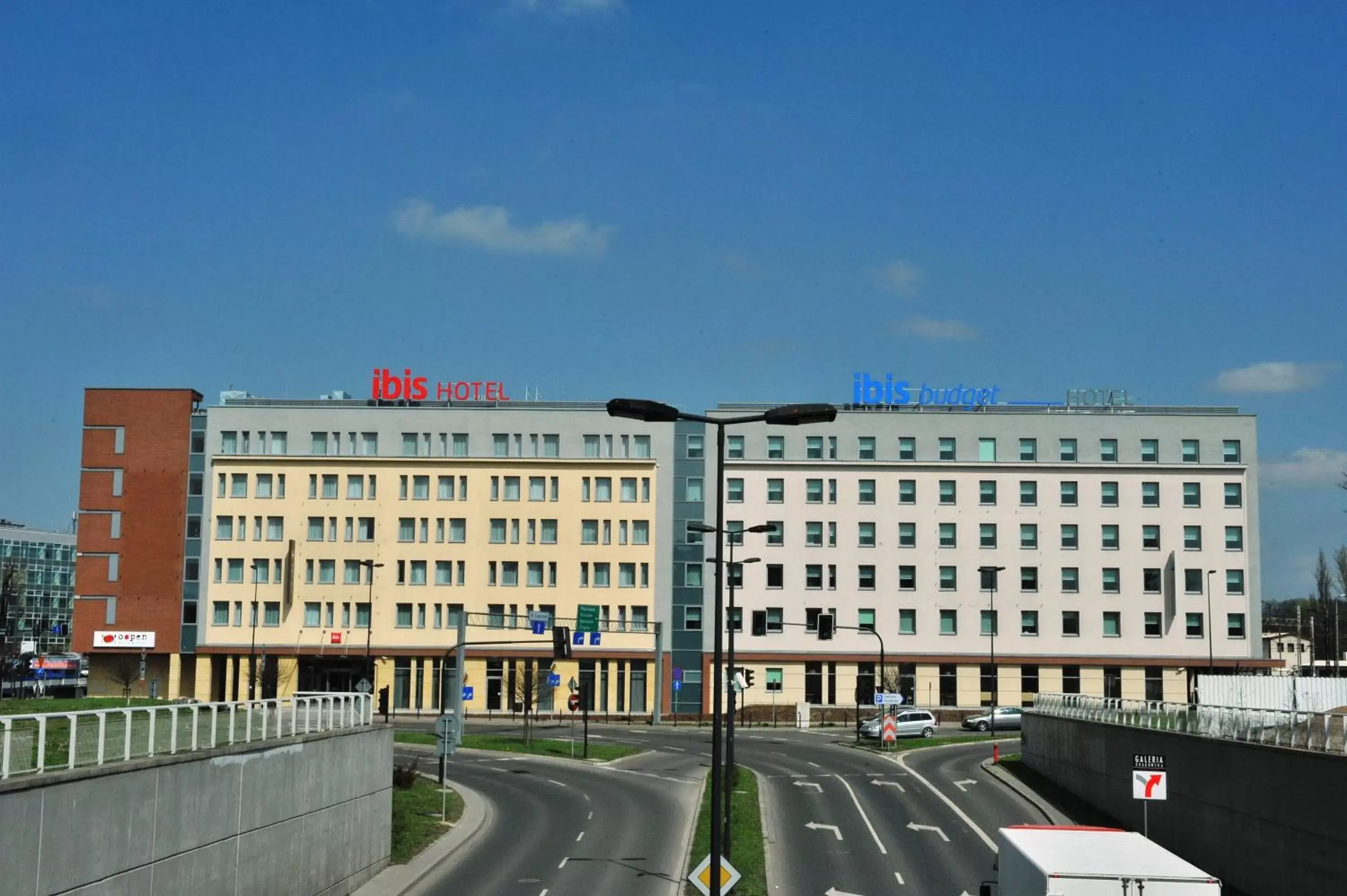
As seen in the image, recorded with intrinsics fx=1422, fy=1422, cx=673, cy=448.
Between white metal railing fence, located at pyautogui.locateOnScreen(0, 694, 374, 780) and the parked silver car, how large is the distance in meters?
64.1

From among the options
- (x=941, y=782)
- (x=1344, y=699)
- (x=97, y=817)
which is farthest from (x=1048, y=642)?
(x=97, y=817)

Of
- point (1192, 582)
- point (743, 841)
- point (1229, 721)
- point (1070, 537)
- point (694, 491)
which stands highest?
point (694, 491)

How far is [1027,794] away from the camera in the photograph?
55.8 m

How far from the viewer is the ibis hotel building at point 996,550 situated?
106 meters

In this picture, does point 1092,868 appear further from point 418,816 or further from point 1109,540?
point 1109,540

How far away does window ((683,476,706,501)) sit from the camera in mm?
109375

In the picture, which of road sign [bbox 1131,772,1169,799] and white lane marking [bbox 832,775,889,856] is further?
white lane marking [bbox 832,775,889,856]

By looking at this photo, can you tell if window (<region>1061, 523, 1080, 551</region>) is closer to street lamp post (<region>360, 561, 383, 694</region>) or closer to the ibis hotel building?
the ibis hotel building

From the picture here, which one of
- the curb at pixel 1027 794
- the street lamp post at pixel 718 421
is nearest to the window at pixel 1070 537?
the curb at pixel 1027 794

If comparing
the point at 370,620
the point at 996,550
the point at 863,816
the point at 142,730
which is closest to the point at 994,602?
the point at 996,550

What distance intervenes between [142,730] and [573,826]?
26.7m

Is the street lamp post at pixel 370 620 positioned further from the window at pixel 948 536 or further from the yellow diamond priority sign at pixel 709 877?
the yellow diamond priority sign at pixel 709 877

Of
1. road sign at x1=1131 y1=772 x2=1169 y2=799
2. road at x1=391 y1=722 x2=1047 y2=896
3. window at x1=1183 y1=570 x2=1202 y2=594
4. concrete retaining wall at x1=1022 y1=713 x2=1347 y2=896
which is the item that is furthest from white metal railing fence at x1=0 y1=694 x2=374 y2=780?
window at x1=1183 y1=570 x2=1202 y2=594

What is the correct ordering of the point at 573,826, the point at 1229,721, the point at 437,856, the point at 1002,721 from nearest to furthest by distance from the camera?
the point at 1229,721
the point at 437,856
the point at 573,826
the point at 1002,721
